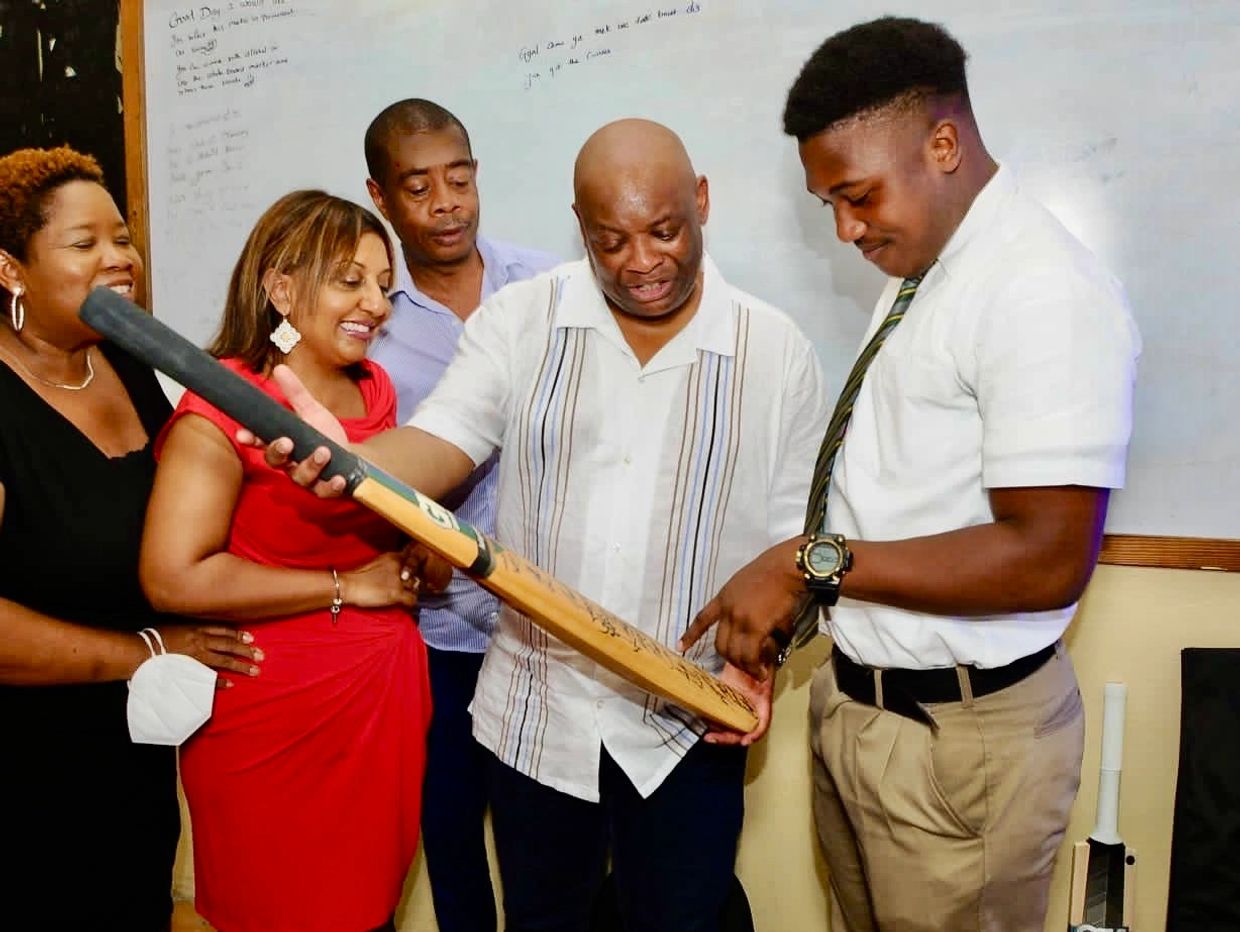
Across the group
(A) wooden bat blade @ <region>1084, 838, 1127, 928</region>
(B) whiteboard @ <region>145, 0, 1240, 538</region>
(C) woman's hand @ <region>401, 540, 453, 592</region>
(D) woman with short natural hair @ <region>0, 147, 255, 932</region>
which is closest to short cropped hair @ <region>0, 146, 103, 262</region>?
(D) woman with short natural hair @ <region>0, 147, 255, 932</region>

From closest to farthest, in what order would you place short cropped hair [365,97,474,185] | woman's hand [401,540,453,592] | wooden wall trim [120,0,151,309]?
1. woman's hand [401,540,453,592]
2. short cropped hair [365,97,474,185]
3. wooden wall trim [120,0,151,309]

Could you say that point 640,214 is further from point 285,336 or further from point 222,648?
point 222,648

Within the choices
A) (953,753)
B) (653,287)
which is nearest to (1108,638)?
(953,753)

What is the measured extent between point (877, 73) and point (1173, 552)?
45.1 inches

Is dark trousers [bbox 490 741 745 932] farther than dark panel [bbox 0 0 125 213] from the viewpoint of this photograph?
No

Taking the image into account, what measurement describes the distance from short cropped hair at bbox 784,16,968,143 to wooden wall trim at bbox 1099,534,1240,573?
3.27 ft

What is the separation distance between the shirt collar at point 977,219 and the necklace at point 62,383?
1365 millimetres

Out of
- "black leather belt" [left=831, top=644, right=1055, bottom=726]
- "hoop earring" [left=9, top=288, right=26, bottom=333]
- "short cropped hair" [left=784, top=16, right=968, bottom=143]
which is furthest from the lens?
"hoop earring" [left=9, top=288, right=26, bottom=333]

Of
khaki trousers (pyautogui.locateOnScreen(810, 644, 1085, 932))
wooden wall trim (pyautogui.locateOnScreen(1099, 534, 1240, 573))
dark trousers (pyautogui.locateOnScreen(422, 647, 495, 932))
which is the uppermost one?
wooden wall trim (pyautogui.locateOnScreen(1099, 534, 1240, 573))

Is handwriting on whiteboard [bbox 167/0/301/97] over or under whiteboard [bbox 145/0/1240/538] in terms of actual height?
over

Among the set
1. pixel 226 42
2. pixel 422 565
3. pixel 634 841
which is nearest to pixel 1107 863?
pixel 634 841

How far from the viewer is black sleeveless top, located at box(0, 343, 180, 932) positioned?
1591 mm

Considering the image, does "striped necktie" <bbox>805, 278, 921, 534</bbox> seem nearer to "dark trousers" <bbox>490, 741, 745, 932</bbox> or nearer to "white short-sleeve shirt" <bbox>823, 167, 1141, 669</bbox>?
"white short-sleeve shirt" <bbox>823, 167, 1141, 669</bbox>

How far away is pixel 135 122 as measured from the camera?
9.15 ft
